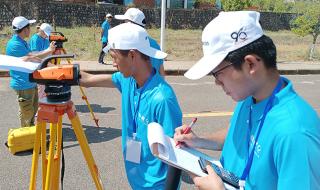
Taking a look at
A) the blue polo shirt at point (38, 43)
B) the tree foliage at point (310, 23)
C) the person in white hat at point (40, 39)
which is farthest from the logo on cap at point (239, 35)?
the tree foliage at point (310, 23)

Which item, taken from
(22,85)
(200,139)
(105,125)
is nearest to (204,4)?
(105,125)

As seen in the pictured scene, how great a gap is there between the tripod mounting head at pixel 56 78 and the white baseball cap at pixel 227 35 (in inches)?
35.2

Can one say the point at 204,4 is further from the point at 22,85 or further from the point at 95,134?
the point at 22,85

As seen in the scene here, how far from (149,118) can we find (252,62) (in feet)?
3.45

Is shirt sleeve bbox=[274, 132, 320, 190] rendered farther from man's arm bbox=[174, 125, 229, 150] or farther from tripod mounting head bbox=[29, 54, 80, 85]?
tripod mounting head bbox=[29, 54, 80, 85]

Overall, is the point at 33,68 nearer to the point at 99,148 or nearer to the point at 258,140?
the point at 258,140

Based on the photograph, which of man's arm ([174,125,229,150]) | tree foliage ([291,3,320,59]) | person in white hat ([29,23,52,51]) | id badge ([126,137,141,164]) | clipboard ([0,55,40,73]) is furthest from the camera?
tree foliage ([291,3,320,59])

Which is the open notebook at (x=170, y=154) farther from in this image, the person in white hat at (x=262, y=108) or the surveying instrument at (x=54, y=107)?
the surveying instrument at (x=54, y=107)

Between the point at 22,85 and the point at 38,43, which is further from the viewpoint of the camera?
the point at 38,43

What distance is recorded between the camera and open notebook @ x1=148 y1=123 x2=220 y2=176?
→ 163cm

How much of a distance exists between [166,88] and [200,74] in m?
0.87

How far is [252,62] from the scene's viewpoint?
151cm

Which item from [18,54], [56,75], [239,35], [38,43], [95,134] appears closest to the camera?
[239,35]

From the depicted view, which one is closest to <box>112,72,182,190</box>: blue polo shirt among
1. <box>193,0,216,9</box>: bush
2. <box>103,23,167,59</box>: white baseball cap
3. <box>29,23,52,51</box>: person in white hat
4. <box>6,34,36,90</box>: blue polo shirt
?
<box>103,23,167,59</box>: white baseball cap
